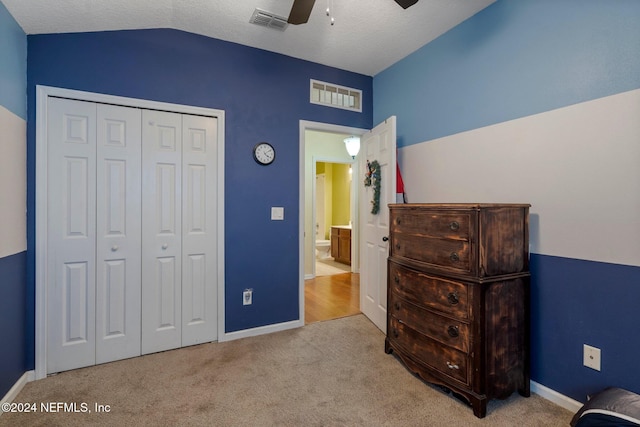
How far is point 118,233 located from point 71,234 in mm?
308

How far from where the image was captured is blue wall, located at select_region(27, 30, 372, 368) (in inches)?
92.4

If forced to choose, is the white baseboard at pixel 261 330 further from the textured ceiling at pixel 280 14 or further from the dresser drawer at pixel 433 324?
the textured ceiling at pixel 280 14

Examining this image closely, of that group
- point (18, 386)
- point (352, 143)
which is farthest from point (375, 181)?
point (18, 386)

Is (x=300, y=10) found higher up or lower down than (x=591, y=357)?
higher up

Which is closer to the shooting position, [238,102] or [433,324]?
[433,324]

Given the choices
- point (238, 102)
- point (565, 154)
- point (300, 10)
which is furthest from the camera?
point (238, 102)

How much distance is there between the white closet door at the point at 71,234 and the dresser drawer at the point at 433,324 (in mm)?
2458

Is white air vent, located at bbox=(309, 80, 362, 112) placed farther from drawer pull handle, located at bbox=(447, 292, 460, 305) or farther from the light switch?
drawer pull handle, located at bbox=(447, 292, 460, 305)

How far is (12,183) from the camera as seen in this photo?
2031mm

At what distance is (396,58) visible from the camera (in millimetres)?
3250

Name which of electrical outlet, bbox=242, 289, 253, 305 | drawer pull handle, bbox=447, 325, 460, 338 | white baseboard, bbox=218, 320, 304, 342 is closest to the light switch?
electrical outlet, bbox=242, 289, 253, 305

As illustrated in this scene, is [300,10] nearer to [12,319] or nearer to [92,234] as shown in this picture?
[92,234]

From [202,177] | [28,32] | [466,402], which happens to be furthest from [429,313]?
[28,32]

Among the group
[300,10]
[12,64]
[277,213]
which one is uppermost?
[300,10]
